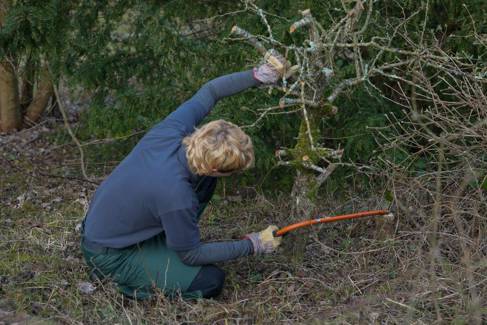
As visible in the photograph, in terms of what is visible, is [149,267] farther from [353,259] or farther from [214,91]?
[353,259]

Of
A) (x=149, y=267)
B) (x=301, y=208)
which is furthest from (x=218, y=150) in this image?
(x=301, y=208)

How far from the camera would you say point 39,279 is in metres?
4.13

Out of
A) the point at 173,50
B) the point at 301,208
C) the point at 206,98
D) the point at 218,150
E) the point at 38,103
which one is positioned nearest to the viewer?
the point at 218,150

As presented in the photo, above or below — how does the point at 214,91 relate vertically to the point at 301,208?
above

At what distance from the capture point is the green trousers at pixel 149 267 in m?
3.86

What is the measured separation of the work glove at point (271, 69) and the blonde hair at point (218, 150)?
0.43 metres

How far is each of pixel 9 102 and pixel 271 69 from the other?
420 centimetres

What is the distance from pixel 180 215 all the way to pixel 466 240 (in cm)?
155

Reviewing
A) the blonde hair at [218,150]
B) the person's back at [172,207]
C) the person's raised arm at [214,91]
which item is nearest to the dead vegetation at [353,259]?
the person's back at [172,207]

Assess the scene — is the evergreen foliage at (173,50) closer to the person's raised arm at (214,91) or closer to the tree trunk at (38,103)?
the person's raised arm at (214,91)

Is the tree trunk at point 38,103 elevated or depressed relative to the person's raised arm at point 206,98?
depressed

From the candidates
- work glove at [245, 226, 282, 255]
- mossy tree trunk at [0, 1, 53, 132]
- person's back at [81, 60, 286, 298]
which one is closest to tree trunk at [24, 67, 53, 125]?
mossy tree trunk at [0, 1, 53, 132]

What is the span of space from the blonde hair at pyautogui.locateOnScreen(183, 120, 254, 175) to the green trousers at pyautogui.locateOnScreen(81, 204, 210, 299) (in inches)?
22.6

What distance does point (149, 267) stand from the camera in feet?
12.7
